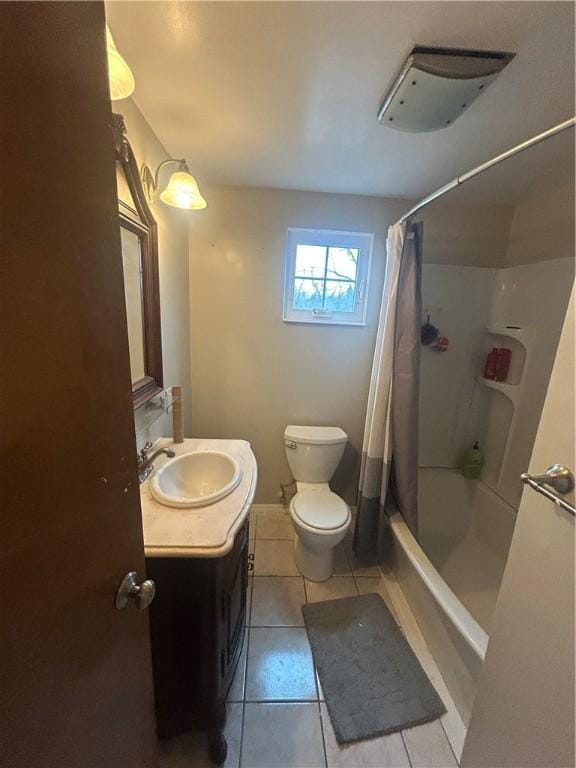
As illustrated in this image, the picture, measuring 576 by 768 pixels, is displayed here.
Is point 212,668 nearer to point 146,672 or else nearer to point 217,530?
point 146,672

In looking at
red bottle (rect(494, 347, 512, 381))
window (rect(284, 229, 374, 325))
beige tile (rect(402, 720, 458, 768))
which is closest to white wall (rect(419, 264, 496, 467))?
red bottle (rect(494, 347, 512, 381))

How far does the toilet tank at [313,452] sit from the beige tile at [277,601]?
1.89 feet

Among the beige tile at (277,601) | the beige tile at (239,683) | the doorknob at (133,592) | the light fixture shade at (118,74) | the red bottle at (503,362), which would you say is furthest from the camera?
the red bottle at (503,362)

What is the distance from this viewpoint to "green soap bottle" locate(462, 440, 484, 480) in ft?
6.76

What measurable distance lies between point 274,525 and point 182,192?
205 cm

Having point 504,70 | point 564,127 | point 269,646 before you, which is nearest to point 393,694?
point 269,646

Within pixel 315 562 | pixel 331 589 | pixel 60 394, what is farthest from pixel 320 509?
pixel 60 394

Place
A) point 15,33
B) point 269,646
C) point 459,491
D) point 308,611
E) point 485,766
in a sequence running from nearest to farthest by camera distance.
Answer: point 15,33
point 485,766
point 269,646
point 308,611
point 459,491

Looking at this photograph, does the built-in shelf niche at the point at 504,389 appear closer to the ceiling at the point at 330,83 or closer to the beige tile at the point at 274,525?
the ceiling at the point at 330,83

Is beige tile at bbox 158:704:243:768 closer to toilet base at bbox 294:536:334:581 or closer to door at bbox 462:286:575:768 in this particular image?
toilet base at bbox 294:536:334:581

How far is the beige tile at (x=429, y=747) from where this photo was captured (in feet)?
3.44

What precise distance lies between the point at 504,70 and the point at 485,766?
203 cm

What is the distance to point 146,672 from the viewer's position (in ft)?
2.41

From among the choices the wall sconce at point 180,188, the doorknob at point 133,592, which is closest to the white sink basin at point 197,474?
the doorknob at point 133,592
